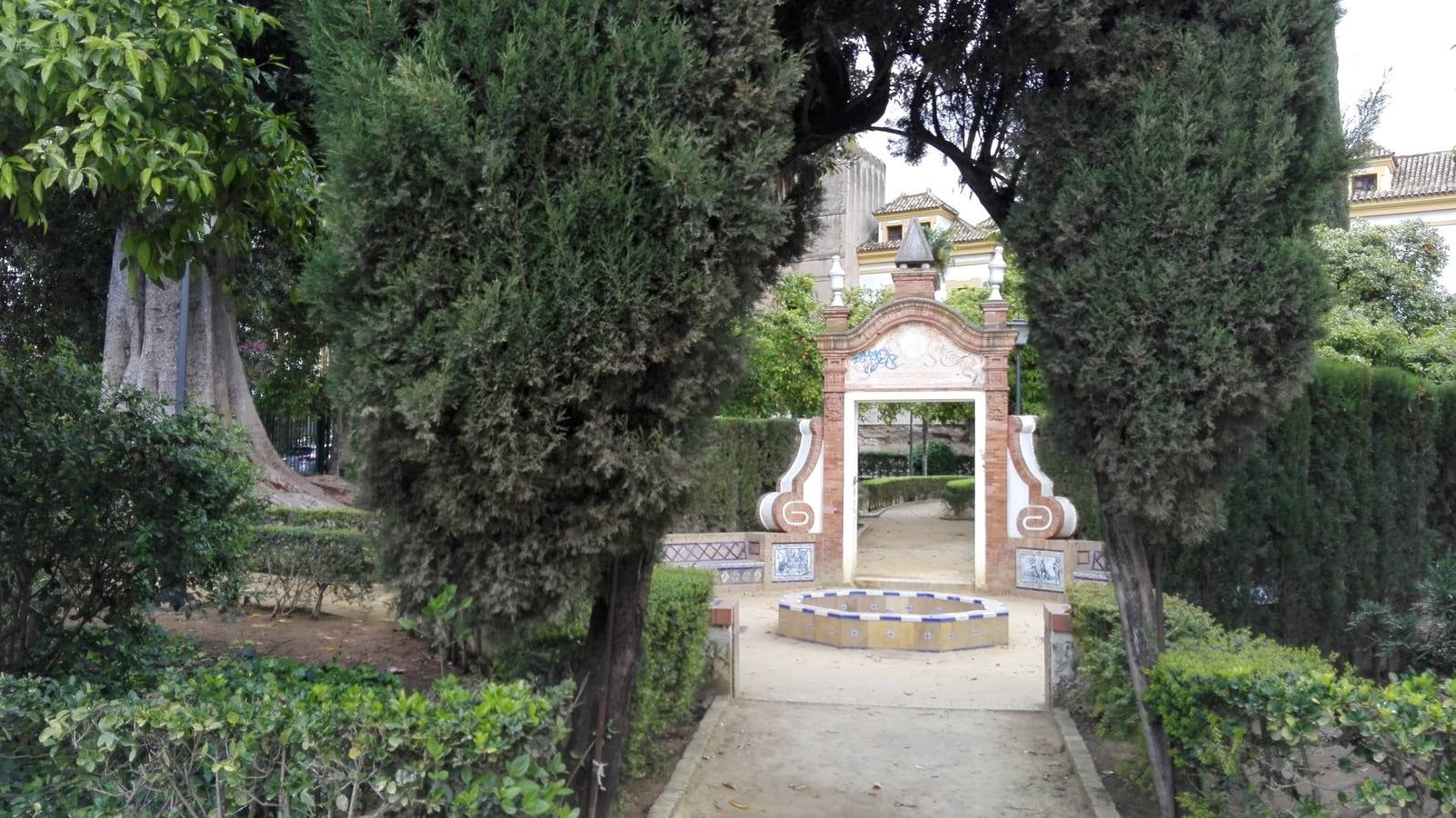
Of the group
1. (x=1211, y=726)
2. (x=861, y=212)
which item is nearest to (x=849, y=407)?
(x=1211, y=726)

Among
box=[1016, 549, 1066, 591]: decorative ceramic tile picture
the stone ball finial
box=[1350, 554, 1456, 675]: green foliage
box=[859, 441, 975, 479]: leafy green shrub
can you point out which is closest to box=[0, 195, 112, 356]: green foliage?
box=[1016, 549, 1066, 591]: decorative ceramic tile picture

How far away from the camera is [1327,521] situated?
27.0 ft

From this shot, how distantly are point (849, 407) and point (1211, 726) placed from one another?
11926 millimetres

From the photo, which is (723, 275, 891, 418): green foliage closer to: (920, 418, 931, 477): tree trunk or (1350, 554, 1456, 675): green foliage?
(920, 418, 931, 477): tree trunk

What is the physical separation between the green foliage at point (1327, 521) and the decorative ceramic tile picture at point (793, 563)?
798 centimetres

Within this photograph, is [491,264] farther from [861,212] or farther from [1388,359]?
[861,212]

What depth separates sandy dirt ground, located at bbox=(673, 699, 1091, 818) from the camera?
5664 millimetres

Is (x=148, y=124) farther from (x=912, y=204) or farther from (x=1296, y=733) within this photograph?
(x=912, y=204)

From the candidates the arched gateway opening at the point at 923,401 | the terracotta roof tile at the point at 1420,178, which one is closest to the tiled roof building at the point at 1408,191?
the terracotta roof tile at the point at 1420,178

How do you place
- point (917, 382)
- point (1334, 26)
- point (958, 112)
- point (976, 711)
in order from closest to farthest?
point (1334, 26) < point (958, 112) < point (976, 711) < point (917, 382)

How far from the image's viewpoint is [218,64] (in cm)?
423

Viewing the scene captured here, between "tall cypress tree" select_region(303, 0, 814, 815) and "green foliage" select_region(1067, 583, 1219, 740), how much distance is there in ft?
10.1

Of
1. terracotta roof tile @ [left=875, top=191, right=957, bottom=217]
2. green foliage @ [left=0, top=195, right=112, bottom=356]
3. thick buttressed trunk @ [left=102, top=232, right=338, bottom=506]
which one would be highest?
terracotta roof tile @ [left=875, top=191, right=957, bottom=217]

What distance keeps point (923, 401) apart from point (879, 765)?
947 cm
